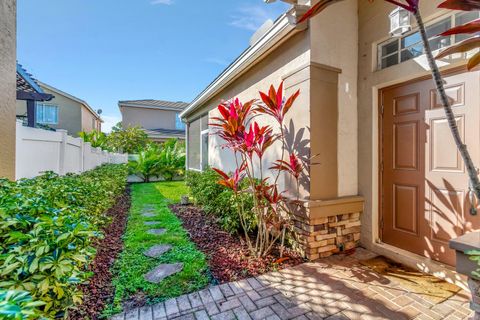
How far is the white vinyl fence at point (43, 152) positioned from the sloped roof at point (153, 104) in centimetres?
1674

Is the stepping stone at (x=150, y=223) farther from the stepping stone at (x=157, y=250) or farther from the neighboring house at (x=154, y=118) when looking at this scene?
the neighboring house at (x=154, y=118)

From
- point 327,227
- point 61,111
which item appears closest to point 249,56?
point 327,227

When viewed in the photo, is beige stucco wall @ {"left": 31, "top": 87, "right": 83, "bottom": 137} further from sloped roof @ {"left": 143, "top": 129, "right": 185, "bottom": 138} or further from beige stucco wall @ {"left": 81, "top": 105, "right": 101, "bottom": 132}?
sloped roof @ {"left": 143, "top": 129, "right": 185, "bottom": 138}

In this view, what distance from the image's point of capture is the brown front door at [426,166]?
287 centimetres

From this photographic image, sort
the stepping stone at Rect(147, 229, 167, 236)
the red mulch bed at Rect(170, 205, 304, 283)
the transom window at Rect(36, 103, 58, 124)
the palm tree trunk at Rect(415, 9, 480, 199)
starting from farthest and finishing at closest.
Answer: the transom window at Rect(36, 103, 58, 124) → the stepping stone at Rect(147, 229, 167, 236) → the red mulch bed at Rect(170, 205, 304, 283) → the palm tree trunk at Rect(415, 9, 480, 199)

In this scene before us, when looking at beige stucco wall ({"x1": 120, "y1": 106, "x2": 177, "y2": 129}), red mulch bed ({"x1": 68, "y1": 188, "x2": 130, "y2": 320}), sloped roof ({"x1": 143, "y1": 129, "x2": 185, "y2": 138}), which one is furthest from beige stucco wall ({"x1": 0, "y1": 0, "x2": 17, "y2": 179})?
beige stucco wall ({"x1": 120, "y1": 106, "x2": 177, "y2": 129})

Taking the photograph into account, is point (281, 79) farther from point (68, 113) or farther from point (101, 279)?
point (68, 113)

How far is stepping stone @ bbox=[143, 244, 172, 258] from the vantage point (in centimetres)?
391

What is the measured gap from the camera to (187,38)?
10.8 meters

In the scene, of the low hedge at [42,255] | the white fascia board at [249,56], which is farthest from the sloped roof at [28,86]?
the low hedge at [42,255]

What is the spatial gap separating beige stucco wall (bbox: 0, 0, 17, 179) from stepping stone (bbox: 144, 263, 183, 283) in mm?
2549

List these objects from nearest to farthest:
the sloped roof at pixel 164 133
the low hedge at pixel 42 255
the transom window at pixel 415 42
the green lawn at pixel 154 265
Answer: the low hedge at pixel 42 255, the green lawn at pixel 154 265, the transom window at pixel 415 42, the sloped roof at pixel 164 133

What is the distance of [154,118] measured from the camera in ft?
75.4

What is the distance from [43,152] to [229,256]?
3958 millimetres
